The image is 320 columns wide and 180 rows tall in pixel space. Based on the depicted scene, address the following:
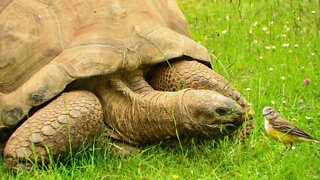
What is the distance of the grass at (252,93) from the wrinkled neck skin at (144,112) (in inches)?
5.7

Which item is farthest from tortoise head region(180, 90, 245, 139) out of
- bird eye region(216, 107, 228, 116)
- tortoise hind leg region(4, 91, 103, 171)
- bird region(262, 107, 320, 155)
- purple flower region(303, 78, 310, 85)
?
purple flower region(303, 78, 310, 85)

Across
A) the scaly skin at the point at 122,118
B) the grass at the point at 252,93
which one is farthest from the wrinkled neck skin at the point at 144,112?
the grass at the point at 252,93

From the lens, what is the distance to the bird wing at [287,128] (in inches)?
176

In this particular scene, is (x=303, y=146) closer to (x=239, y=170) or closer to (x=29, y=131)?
(x=239, y=170)

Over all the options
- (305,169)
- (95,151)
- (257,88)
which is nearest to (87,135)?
(95,151)

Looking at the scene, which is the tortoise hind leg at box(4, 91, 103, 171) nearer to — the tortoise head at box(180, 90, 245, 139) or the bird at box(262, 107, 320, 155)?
the tortoise head at box(180, 90, 245, 139)

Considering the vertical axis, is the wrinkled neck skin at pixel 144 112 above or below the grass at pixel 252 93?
above

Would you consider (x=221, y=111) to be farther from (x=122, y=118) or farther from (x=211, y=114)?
(x=122, y=118)

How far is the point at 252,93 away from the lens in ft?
19.4

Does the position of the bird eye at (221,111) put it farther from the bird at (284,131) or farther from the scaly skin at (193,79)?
the scaly skin at (193,79)

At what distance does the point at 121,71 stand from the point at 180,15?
95 centimetres

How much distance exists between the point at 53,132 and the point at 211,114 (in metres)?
0.98

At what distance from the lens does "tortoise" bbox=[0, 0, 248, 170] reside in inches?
181

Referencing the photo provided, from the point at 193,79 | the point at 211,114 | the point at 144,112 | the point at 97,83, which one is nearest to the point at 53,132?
the point at 97,83
